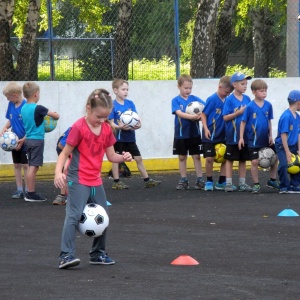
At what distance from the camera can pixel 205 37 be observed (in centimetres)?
2028

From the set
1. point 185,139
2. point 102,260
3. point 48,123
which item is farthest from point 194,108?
point 102,260

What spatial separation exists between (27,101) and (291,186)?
4079 millimetres

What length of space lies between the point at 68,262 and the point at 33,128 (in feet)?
19.0

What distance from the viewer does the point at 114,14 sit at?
19.1 meters

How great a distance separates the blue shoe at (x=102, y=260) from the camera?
8609 millimetres

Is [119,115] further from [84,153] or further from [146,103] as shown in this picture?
[84,153]

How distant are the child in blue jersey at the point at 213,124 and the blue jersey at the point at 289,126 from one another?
103cm

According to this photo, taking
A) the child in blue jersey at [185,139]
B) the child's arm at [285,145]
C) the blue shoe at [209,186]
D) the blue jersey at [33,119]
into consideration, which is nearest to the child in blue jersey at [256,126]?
the child's arm at [285,145]

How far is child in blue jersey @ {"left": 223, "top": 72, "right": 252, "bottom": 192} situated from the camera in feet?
48.6

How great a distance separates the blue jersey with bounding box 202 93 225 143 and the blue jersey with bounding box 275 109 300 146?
1012 millimetres

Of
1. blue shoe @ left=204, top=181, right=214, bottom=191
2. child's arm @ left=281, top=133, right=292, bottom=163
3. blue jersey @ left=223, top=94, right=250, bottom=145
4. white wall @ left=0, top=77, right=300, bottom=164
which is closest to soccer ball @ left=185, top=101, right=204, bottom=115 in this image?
blue jersey @ left=223, top=94, right=250, bottom=145

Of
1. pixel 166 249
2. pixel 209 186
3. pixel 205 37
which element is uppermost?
pixel 205 37

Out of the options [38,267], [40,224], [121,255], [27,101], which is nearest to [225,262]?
[121,255]

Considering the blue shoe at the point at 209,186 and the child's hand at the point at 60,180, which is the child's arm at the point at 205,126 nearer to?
the blue shoe at the point at 209,186
